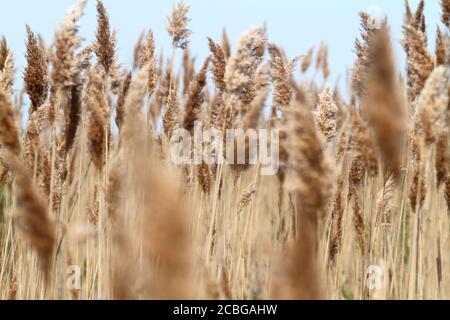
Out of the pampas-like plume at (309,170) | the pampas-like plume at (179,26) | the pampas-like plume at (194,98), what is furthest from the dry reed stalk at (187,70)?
the pampas-like plume at (309,170)

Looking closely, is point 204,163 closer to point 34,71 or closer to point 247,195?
point 247,195

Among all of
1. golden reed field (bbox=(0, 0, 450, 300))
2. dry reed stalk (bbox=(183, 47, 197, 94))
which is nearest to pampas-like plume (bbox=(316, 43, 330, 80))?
dry reed stalk (bbox=(183, 47, 197, 94))

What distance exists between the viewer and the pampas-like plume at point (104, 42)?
2320 mm

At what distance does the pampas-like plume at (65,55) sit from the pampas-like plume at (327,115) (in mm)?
793

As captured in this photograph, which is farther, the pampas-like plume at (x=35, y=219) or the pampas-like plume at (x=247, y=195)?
A: the pampas-like plume at (x=247, y=195)

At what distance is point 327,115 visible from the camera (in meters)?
2.21

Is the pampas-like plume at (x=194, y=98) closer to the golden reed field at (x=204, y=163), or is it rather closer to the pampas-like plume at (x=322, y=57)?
the golden reed field at (x=204, y=163)

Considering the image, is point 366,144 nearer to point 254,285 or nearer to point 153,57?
point 153,57

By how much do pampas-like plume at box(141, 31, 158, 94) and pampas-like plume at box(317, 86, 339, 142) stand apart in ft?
2.43

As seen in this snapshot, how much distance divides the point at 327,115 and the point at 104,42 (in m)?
0.82

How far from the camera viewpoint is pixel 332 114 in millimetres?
2213

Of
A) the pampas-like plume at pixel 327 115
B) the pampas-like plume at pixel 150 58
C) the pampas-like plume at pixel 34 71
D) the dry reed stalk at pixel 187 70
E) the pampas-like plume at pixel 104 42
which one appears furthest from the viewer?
the dry reed stalk at pixel 187 70
